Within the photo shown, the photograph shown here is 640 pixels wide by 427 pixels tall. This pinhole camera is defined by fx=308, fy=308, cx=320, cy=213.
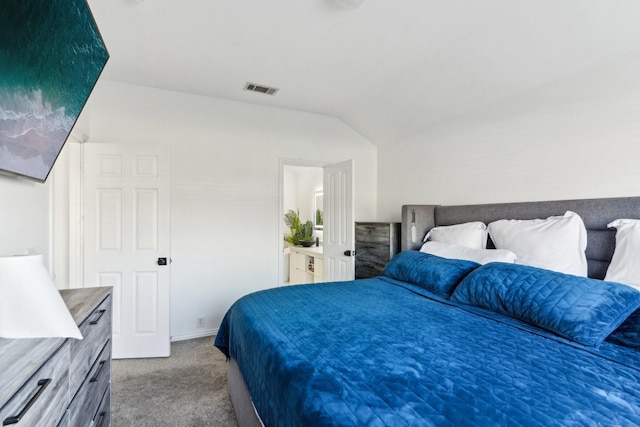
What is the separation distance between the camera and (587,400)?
35.6 inches

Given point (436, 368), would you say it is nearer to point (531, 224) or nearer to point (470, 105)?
point (531, 224)

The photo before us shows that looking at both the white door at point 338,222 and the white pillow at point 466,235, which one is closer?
the white pillow at point 466,235

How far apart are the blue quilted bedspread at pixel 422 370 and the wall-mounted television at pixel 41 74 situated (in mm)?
1298

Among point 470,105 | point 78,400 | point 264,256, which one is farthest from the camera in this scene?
point 264,256

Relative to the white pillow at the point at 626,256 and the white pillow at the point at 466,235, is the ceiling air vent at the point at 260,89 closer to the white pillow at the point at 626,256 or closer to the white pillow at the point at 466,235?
the white pillow at the point at 466,235

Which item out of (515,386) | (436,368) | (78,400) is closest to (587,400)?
(515,386)

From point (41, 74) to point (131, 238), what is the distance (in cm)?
191

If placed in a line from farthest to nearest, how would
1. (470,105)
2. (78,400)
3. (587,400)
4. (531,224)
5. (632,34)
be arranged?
(470,105), (531,224), (632,34), (78,400), (587,400)

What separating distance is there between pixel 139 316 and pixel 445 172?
10.9ft

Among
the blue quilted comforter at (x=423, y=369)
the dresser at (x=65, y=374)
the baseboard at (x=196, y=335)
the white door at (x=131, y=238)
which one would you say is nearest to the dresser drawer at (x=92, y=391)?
the dresser at (x=65, y=374)

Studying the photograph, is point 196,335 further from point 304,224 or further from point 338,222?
point 304,224

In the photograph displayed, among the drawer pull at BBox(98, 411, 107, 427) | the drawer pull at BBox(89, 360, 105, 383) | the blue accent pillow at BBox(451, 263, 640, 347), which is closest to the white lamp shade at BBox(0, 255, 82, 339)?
the drawer pull at BBox(89, 360, 105, 383)

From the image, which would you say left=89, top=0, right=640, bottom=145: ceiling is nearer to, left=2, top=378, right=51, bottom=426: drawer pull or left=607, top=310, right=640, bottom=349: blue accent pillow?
left=607, top=310, right=640, bottom=349: blue accent pillow

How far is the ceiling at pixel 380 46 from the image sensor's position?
1.88m
